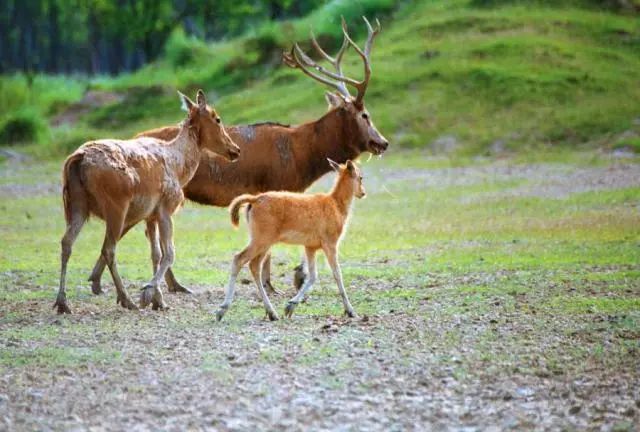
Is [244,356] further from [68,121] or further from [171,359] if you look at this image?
[68,121]

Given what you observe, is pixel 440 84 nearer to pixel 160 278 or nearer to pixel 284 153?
pixel 284 153

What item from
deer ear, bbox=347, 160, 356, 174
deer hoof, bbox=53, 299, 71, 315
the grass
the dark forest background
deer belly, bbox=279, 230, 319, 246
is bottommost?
the dark forest background

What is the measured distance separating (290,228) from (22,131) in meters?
27.0

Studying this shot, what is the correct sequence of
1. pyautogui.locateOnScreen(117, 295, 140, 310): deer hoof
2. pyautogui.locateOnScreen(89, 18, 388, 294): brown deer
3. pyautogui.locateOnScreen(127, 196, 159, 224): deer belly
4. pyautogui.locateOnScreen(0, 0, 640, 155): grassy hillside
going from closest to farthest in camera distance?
pyautogui.locateOnScreen(117, 295, 140, 310): deer hoof
pyautogui.locateOnScreen(127, 196, 159, 224): deer belly
pyautogui.locateOnScreen(89, 18, 388, 294): brown deer
pyautogui.locateOnScreen(0, 0, 640, 155): grassy hillside

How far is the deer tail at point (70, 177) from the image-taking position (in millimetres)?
12820

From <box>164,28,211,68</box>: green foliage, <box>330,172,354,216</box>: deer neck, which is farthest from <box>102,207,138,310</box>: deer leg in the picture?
<box>164,28,211,68</box>: green foliage

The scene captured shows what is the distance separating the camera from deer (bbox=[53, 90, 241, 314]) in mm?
12836

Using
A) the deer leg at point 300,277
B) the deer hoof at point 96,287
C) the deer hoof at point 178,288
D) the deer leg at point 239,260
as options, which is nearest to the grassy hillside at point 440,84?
the deer leg at point 300,277

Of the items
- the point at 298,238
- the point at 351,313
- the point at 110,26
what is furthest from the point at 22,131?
the point at 351,313

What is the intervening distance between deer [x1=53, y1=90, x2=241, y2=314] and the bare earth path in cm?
43

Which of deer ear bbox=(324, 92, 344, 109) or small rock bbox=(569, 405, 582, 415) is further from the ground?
small rock bbox=(569, 405, 582, 415)

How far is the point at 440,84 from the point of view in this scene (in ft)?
120

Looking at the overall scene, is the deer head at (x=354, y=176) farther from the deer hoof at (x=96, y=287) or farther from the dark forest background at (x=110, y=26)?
the dark forest background at (x=110, y=26)

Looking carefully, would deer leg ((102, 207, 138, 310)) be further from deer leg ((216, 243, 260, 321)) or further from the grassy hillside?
the grassy hillside
